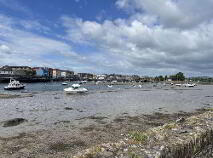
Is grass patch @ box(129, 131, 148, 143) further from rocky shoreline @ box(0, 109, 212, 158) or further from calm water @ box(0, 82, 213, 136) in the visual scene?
calm water @ box(0, 82, 213, 136)

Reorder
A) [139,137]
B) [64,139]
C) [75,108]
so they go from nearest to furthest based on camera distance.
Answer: [139,137], [64,139], [75,108]

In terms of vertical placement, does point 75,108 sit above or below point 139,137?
below

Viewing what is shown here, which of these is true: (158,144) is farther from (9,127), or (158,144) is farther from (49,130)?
(9,127)

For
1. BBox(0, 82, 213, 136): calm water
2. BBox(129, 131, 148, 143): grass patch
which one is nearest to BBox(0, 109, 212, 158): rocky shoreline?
BBox(129, 131, 148, 143): grass patch

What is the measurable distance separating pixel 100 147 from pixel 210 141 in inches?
133

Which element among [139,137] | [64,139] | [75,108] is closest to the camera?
[139,137]

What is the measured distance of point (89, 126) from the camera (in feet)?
67.3

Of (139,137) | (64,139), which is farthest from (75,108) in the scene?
(139,137)

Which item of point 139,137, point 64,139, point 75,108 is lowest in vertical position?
point 75,108

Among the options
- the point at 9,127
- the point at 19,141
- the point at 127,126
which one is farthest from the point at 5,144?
the point at 127,126

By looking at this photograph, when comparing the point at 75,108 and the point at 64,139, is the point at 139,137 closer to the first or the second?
the point at 64,139

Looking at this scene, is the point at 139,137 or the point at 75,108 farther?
the point at 75,108

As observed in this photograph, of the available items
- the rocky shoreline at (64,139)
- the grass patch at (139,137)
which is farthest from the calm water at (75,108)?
the grass patch at (139,137)

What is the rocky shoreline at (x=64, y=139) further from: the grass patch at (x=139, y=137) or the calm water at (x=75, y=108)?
the calm water at (x=75, y=108)
